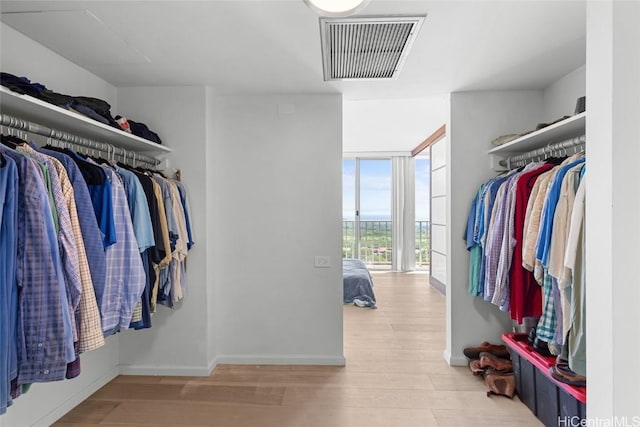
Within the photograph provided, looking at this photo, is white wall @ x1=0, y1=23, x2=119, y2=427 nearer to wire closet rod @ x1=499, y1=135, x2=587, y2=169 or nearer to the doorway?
wire closet rod @ x1=499, y1=135, x2=587, y2=169

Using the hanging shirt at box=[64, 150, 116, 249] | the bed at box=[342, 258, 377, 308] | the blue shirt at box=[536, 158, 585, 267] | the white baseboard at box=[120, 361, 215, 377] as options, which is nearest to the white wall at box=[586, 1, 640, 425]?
the blue shirt at box=[536, 158, 585, 267]

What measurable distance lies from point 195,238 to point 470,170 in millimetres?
2336

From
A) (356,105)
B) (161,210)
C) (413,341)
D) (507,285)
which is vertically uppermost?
(356,105)

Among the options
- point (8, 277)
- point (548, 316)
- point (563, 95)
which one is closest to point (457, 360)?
point (548, 316)

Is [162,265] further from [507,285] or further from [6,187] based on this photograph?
[507,285]

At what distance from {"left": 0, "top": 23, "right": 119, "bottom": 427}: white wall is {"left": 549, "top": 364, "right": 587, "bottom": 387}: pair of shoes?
2959 mm

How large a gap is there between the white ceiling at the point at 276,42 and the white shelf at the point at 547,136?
1.67 ft

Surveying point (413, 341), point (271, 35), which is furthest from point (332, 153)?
point (413, 341)

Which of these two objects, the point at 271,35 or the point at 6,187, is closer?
the point at 6,187

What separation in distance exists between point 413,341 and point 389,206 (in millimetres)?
3918

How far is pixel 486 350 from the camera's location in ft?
8.51

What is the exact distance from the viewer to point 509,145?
7.72ft

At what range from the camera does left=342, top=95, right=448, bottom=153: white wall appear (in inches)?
147

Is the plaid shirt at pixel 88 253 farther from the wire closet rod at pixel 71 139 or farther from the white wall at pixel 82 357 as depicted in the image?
the white wall at pixel 82 357
